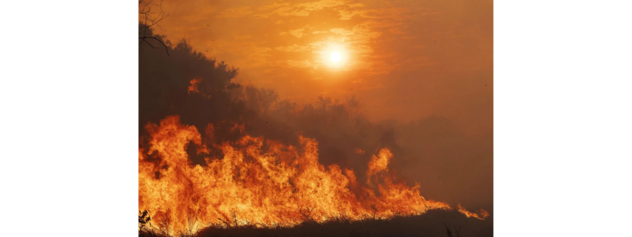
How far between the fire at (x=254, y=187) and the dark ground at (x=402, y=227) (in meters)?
0.08

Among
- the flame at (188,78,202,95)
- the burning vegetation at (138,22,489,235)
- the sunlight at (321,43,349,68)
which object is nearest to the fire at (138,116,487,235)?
the burning vegetation at (138,22,489,235)

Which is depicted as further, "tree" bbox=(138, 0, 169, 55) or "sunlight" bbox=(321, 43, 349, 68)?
"tree" bbox=(138, 0, 169, 55)

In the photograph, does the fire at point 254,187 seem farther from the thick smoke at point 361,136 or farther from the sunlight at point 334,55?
the sunlight at point 334,55

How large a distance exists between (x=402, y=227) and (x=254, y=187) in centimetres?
178

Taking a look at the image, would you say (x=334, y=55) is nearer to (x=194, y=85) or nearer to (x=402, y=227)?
(x=194, y=85)

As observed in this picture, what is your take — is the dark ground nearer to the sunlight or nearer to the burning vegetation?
the burning vegetation

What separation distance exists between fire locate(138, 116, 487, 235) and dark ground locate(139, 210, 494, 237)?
0.25 feet

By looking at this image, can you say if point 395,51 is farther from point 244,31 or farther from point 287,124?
point 244,31

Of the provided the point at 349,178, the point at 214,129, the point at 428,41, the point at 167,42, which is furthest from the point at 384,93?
the point at 167,42

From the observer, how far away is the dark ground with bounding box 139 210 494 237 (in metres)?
4.18

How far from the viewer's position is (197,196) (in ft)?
14.1

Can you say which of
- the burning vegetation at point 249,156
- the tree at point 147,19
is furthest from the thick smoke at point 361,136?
the tree at point 147,19

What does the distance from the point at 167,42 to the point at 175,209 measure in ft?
6.53

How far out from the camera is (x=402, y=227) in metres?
4.21
